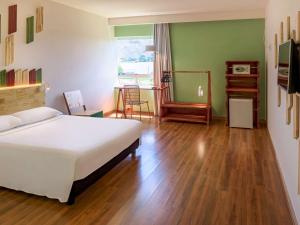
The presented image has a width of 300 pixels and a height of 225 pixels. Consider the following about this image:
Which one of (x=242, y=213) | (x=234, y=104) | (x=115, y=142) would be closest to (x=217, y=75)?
(x=234, y=104)

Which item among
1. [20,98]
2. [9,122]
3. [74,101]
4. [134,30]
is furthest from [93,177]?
[134,30]

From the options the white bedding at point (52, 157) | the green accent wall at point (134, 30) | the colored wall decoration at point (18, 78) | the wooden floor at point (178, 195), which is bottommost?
the wooden floor at point (178, 195)

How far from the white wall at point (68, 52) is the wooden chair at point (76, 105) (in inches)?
4.8

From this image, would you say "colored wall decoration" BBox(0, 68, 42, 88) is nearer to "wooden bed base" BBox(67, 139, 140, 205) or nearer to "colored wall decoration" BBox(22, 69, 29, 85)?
"colored wall decoration" BBox(22, 69, 29, 85)

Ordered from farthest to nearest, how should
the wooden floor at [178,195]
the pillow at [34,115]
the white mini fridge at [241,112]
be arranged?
the white mini fridge at [241,112]
the pillow at [34,115]
the wooden floor at [178,195]

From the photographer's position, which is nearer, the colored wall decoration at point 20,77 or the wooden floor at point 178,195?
the wooden floor at point 178,195

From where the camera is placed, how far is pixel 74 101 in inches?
211

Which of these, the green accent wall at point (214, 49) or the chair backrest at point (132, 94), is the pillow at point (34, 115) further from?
the green accent wall at point (214, 49)

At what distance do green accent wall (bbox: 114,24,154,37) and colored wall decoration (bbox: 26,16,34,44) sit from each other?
2923 millimetres

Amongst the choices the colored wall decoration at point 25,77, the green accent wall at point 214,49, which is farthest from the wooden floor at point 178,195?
the green accent wall at point 214,49

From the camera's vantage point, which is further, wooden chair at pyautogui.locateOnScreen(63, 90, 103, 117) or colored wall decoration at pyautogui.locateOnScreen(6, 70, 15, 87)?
wooden chair at pyautogui.locateOnScreen(63, 90, 103, 117)

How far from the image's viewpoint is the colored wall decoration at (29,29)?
425cm

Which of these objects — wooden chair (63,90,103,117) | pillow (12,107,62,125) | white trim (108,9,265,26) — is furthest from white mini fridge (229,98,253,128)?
pillow (12,107,62,125)

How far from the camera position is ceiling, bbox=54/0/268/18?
16.0 feet
